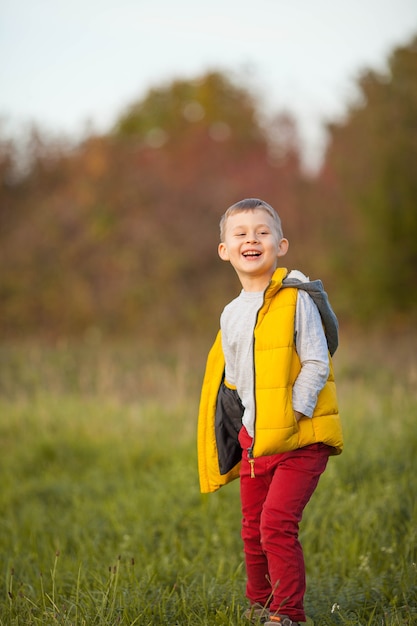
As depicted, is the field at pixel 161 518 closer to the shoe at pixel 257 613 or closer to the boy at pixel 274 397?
the shoe at pixel 257 613

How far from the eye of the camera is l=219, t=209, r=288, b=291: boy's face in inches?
109

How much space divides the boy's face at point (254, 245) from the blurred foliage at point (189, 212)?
13.7 m

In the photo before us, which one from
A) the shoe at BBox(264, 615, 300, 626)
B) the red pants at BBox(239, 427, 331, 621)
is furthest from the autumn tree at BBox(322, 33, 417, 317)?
the shoe at BBox(264, 615, 300, 626)

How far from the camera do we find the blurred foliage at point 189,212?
16250mm

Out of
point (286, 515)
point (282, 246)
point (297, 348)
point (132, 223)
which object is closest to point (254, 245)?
point (282, 246)

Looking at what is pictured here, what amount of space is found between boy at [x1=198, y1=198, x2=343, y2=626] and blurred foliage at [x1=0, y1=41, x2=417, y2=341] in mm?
13736

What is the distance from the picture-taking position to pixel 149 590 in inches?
127

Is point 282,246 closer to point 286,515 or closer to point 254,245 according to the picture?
point 254,245

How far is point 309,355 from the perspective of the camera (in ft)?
8.68

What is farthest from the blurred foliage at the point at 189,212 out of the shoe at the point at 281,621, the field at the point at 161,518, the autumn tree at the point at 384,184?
the shoe at the point at 281,621

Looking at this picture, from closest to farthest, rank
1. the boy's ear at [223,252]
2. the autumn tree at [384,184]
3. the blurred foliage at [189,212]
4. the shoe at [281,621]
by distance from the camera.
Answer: the shoe at [281,621] < the boy's ear at [223,252] < the autumn tree at [384,184] < the blurred foliage at [189,212]

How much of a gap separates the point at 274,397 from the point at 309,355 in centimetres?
21

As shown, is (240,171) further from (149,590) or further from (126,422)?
(149,590)

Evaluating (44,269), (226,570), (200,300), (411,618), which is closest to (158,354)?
(200,300)
